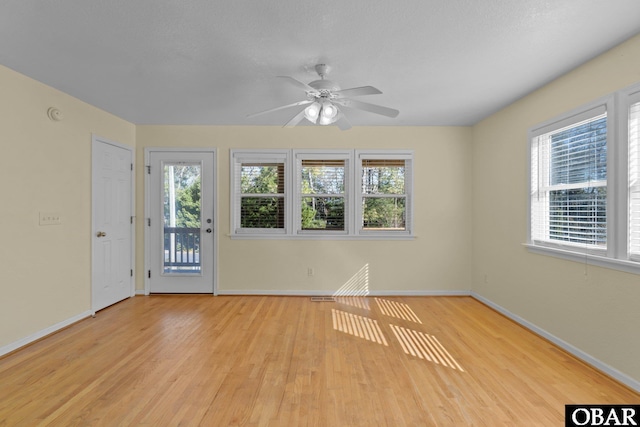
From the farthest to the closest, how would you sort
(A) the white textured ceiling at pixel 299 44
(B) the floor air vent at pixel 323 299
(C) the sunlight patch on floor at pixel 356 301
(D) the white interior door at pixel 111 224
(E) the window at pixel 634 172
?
(B) the floor air vent at pixel 323 299, (C) the sunlight patch on floor at pixel 356 301, (D) the white interior door at pixel 111 224, (E) the window at pixel 634 172, (A) the white textured ceiling at pixel 299 44

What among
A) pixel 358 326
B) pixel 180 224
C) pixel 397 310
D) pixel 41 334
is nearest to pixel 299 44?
pixel 358 326

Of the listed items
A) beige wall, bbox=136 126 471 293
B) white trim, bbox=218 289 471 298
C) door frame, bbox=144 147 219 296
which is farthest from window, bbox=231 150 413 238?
white trim, bbox=218 289 471 298

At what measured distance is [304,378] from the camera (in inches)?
94.7

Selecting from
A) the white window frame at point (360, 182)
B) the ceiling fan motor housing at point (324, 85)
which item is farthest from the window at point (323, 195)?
the ceiling fan motor housing at point (324, 85)

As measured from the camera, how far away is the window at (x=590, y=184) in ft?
7.66

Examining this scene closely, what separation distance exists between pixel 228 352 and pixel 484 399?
207cm

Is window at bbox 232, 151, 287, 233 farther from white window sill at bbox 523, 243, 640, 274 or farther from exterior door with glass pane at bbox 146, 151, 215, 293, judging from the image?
white window sill at bbox 523, 243, 640, 274

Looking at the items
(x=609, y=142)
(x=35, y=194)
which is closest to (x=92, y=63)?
(x=35, y=194)

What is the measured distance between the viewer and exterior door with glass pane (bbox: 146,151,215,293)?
4711 millimetres

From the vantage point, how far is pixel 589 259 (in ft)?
8.75

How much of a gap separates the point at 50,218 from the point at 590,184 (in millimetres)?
5150

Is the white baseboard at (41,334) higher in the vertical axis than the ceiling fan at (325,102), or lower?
lower

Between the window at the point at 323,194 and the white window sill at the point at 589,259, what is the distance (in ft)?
5.75

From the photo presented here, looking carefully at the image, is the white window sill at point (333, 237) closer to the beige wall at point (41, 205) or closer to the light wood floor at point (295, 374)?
the light wood floor at point (295, 374)
